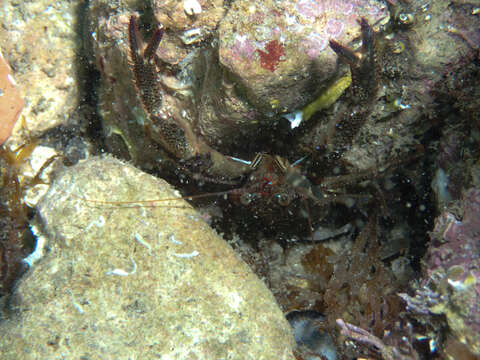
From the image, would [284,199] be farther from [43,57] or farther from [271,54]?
[43,57]

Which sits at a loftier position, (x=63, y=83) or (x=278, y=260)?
(x=63, y=83)

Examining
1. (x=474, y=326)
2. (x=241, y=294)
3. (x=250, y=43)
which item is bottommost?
(x=241, y=294)

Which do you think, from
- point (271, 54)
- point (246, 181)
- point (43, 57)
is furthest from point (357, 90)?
point (43, 57)

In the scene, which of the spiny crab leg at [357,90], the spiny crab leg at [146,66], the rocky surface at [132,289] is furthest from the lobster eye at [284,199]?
the spiny crab leg at [146,66]

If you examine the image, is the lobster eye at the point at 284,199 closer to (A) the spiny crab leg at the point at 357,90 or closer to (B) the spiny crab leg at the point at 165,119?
(B) the spiny crab leg at the point at 165,119

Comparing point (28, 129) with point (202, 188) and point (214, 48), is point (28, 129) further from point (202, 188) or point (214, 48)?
point (214, 48)

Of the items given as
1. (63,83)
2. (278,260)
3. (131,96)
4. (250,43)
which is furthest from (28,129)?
(278,260)
